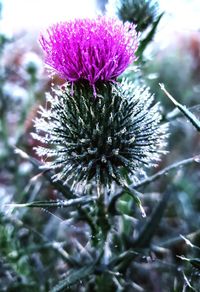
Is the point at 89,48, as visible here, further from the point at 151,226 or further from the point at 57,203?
the point at 151,226

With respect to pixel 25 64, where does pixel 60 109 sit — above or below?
below

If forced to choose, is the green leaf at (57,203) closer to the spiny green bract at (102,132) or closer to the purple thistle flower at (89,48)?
the spiny green bract at (102,132)

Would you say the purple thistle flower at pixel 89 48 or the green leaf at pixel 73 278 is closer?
the green leaf at pixel 73 278

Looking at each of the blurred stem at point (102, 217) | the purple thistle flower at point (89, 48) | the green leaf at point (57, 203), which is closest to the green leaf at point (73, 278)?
the blurred stem at point (102, 217)

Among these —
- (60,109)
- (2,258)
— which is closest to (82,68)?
(60,109)

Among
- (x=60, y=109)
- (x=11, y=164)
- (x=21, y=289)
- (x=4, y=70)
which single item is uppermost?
(x=4, y=70)

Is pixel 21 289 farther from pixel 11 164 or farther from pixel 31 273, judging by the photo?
pixel 11 164
